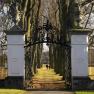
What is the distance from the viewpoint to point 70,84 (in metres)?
27.8

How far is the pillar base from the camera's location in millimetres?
26984

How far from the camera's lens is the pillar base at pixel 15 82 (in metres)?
27.0

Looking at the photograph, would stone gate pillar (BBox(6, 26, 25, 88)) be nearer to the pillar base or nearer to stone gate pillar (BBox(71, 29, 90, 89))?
the pillar base

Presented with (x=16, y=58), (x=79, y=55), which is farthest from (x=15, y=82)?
(x=79, y=55)

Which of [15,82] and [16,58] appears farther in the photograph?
[16,58]

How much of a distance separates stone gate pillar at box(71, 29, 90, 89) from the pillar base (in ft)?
10.3

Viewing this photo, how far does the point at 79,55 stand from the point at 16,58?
3.81 metres

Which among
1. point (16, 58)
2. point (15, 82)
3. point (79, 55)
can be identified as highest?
point (79, 55)

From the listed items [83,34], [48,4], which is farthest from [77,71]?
[48,4]

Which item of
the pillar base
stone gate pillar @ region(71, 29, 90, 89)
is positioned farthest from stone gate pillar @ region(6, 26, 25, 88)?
stone gate pillar @ region(71, 29, 90, 89)

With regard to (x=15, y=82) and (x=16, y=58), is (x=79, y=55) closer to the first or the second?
(x=16, y=58)

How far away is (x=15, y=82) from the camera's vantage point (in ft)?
88.6

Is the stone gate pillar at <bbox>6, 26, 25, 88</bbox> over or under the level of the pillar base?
over

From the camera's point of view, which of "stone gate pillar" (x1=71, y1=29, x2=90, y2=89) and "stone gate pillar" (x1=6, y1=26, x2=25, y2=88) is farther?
"stone gate pillar" (x1=6, y1=26, x2=25, y2=88)
